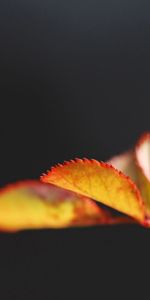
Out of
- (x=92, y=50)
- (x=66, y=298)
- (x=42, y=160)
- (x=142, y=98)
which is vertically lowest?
(x=66, y=298)

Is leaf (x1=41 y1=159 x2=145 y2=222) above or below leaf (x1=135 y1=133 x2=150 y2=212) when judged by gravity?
below

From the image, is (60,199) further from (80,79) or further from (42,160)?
(80,79)

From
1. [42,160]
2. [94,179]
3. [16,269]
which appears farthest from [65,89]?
[94,179]

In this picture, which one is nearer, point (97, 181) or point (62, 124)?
point (97, 181)

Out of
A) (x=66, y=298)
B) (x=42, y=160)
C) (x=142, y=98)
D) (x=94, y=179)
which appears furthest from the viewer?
(x=142, y=98)
